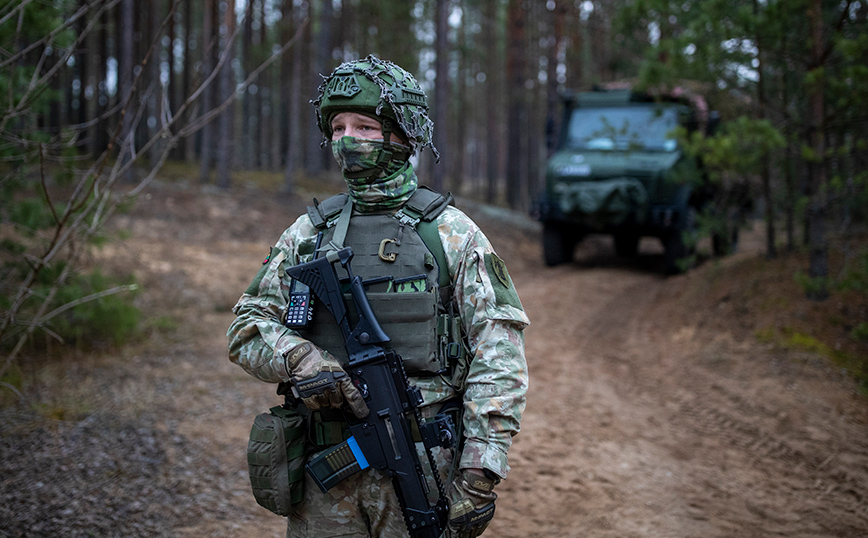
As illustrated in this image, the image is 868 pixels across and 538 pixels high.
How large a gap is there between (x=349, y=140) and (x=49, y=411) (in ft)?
12.0

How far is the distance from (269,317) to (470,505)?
899mm

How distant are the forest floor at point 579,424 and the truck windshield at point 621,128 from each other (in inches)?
104

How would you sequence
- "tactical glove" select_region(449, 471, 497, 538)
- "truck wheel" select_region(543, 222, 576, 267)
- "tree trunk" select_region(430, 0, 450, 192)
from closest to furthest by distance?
"tactical glove" select_region(449, 471, 497, 538) < "truck wheel" select_region(543, 222, 576, 267) < "tree trunk" select_region(430, 0, 450, 192)

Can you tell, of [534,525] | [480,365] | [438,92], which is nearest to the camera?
[480,365]

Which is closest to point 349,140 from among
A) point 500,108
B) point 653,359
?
point 653,359

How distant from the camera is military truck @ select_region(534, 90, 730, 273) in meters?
9.80

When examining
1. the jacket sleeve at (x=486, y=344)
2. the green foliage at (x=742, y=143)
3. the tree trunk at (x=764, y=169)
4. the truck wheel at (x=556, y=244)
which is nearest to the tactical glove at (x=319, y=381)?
the jacket sleeve at (x=486, y=344)

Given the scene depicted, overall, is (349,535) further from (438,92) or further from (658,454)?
(438,92)

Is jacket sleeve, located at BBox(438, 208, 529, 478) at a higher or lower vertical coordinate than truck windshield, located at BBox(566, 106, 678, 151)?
lower

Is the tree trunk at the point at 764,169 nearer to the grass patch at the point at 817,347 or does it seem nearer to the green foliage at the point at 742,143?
the green foliage at the point at 742,143

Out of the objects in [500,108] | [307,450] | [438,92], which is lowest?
[307,450]

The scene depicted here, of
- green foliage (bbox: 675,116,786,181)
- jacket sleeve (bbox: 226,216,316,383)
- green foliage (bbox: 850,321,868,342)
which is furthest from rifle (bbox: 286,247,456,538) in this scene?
green foliage (bbox: 675,116,786,181)

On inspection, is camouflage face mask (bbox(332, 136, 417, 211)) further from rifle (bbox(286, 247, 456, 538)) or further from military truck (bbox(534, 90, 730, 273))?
military truck (bbox(534, 90, 730, 273))

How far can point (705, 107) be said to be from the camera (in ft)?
31.4
